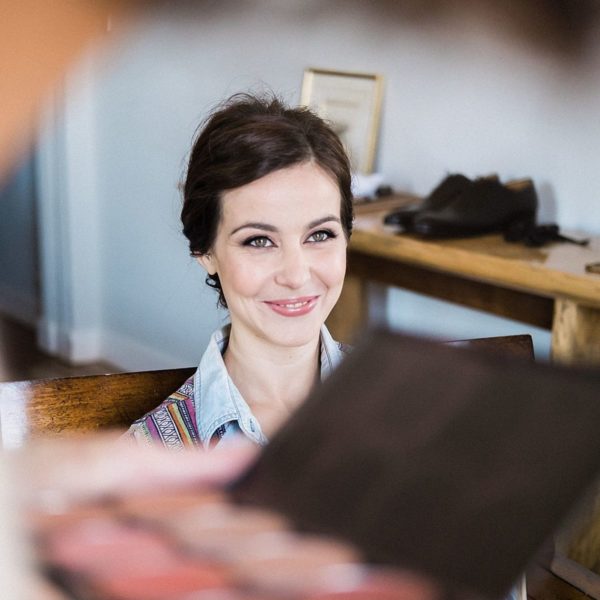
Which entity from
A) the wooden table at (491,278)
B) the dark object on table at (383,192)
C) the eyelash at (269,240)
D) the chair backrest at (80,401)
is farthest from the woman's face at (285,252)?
the dark object on table at (383,192)

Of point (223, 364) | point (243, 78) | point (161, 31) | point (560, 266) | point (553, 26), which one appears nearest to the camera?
point (223, 364)

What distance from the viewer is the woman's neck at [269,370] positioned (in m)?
0.87

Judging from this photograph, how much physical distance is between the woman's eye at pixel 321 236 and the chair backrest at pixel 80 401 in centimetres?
18

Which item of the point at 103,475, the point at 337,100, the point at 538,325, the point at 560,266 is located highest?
the point at 103,475

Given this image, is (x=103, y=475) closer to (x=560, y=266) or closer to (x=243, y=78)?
(x=560, y=266)

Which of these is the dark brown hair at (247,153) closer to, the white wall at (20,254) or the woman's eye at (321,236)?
the woman's eye at (321,236)

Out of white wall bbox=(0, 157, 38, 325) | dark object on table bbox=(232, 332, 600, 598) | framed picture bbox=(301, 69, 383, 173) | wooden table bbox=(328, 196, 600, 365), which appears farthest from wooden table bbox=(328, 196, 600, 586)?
white wall bbox=(0, 157, 38, 325)

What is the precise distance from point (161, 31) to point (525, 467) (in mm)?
2495

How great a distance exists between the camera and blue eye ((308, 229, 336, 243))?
2.72 feet

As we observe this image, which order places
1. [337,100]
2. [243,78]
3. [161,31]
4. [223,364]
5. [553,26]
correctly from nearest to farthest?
[223,364]
[553,26]
[337,100]
[243,78]
[161,31]

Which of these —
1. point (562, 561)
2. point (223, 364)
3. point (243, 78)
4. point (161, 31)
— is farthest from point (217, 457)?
point (161, 31)

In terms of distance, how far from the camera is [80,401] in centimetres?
80

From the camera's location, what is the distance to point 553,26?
5.16 feet

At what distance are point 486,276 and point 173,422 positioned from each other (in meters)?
0.69
